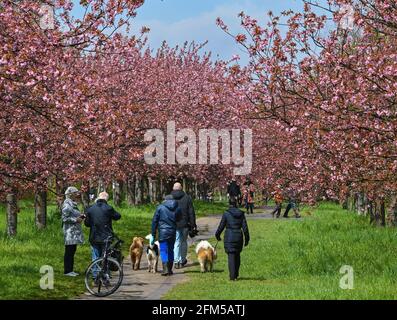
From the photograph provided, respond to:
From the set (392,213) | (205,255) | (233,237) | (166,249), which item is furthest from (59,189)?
(392,213)

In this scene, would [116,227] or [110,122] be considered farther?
[116,227]

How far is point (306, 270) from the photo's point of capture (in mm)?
14867

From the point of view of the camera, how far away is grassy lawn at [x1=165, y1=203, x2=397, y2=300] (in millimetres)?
11141

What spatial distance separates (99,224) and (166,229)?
89.6 inches

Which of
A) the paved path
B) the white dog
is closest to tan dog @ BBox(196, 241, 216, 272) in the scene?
the paved path

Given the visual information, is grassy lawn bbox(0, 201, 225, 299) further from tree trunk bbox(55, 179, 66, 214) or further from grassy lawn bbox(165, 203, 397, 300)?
grassy lawn bbox(165, 203, 397, 300)

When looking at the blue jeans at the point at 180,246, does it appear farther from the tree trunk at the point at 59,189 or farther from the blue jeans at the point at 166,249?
the tree trunk at the point at 59,189

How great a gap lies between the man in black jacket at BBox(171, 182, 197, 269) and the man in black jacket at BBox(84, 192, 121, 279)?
3.45 m

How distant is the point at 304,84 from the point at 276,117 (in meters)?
1.20

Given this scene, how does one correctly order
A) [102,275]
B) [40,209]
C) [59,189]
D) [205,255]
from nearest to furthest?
[102,275] → [205,255] → [59,189] → [40,209]

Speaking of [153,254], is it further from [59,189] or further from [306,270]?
[59,189]

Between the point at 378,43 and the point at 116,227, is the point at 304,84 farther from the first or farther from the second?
the point at 116,227

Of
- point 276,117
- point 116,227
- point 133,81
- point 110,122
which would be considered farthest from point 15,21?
point 133,81

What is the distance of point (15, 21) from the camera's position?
40.2 feet
